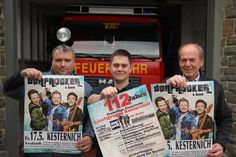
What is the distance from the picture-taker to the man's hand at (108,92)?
9.11ft

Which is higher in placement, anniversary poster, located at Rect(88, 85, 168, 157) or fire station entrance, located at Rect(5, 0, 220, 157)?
fire station entrance, located at Rect(5, 0, 220, 157)

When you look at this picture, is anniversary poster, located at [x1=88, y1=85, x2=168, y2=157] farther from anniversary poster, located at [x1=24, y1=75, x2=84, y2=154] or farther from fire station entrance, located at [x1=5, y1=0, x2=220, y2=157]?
fire station entrance, located at [x1=5, y1=0, x2=220, y2=157]

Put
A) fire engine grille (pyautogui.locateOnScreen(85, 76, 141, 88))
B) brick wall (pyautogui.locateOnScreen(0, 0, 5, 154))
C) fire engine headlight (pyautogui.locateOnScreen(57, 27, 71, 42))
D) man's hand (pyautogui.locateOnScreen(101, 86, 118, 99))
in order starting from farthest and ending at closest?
1. fire engine grille (pyautogui.locateOnScreen(85, 76, 141, 88))
2. fire engine headlight (pyautogui.locateOnScreen(57, 27, 71, 42))
3. brick wall (pyautogui.locateOnScreen(0, 0, 5, 154))
4. man's hand (pyautogui.locateOnScreen(101, 86, 118, 99))

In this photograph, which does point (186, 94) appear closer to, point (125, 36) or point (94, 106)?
point (94, 106)

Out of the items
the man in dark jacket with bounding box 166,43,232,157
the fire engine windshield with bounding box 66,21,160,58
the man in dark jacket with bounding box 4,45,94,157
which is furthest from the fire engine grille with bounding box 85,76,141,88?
the man in dark jacket with bounding box 166,43,232,157

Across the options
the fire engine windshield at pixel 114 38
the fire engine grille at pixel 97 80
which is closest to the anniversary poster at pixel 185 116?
the fire engine grille at pixel 97 80

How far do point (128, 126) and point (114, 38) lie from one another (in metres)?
4.29

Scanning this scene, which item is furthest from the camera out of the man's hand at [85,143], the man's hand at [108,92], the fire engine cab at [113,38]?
the fire engine cab at [113,38]

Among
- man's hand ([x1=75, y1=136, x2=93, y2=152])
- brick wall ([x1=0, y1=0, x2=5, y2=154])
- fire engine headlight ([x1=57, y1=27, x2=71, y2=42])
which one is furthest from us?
fire engine headlight ([x1=57, y1=27, x2=71, y2=42])

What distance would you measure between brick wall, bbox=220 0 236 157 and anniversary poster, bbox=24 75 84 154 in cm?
322

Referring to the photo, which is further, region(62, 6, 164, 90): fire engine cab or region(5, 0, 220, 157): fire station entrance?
region(62, 6, 164, 90): fire engine cab

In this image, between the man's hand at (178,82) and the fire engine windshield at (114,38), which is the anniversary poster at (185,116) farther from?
the fire engine windshield at (114,38)

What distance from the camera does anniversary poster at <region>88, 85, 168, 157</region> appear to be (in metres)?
2.85

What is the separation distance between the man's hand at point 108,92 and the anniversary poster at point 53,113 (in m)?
0.25
